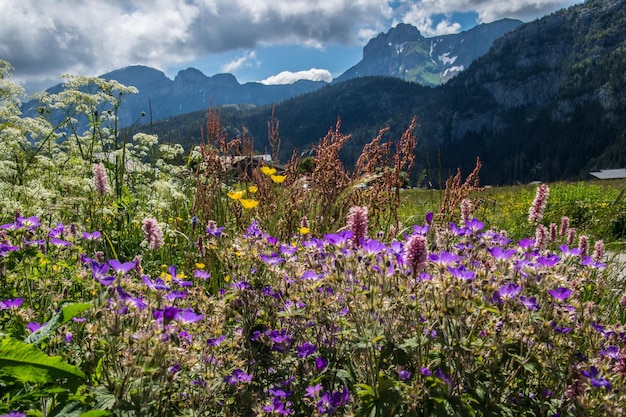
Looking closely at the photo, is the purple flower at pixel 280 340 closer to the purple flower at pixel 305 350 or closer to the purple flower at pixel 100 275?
the purple flower at pixel 305 350

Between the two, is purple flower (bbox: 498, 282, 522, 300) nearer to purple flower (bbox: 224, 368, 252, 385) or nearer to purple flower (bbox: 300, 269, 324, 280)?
purple flower (bbox: 300, 269, 324, 280)

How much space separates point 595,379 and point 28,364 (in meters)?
2.22

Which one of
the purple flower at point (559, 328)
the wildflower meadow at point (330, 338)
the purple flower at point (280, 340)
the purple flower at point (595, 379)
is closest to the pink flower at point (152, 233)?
the wildflower meadow at point (330, 338)

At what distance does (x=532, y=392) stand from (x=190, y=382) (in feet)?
5.48

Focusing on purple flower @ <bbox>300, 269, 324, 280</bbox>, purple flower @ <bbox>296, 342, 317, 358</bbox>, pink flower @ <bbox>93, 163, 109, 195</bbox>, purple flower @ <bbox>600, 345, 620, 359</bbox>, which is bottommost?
purple flower @ <bbox>600, 345, 620, 359</bbox>

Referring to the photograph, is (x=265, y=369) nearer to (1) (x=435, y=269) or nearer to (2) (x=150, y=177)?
(1) (x=435, y=269)

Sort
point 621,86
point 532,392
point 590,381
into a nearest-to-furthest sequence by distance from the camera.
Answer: point 590,381 → point 532,392 → point 621,86

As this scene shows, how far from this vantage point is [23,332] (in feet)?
A: 7.93

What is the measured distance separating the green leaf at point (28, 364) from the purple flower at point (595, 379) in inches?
78.4

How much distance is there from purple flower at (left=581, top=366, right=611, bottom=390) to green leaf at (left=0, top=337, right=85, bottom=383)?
1992mm

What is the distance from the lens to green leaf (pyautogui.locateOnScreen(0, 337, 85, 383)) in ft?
5.27

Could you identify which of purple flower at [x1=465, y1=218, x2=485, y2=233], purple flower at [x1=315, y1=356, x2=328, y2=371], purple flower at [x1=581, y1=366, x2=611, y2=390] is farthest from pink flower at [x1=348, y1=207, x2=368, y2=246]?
purple flower at [x1=581, y1=366, x2=611, y2=390]

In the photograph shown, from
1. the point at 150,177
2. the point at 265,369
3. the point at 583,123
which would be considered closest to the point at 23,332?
the point at 265,369

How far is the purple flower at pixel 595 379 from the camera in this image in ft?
5.67
